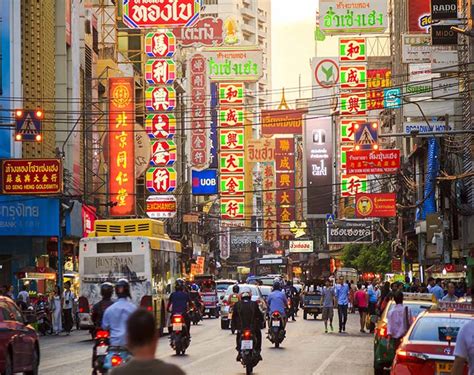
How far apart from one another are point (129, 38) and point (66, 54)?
112ft

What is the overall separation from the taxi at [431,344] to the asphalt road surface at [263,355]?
8432 mm

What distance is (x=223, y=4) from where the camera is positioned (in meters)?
188

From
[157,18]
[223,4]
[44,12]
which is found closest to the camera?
[44,12]

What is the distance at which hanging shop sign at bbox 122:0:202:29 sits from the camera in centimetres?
7450

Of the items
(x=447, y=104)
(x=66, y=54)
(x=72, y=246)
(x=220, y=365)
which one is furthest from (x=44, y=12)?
(x=220, y=365)

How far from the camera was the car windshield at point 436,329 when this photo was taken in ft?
50.2

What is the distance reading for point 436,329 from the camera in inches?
608

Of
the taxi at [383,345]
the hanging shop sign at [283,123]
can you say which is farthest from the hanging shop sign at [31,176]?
the hanging shop sign at [283,123]

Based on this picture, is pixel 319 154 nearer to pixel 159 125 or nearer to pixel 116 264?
pixel 159 125

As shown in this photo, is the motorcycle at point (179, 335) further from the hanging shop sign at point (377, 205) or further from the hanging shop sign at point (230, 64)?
the hanging shop sign at point (230, 64)

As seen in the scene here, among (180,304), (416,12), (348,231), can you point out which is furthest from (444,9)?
(348,231)

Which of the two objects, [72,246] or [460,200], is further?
[72,246]

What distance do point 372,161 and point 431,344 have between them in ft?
155

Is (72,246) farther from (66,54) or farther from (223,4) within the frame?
(223,4)
